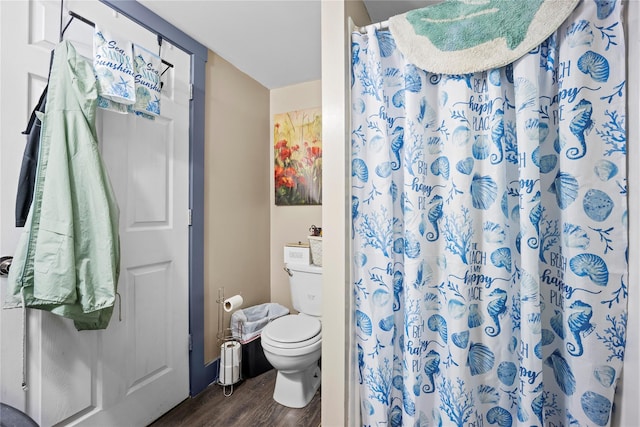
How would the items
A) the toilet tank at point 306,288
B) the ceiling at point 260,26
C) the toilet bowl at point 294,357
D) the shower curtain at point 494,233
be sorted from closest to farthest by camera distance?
the shower curtain at point 494,233, the ceiling at point 260,26, the toilet bowl at point 294,357, the toilet tank at point 306,288

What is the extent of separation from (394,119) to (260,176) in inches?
59.5

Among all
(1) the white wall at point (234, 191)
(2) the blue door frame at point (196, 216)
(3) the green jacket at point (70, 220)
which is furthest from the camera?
(1) the white wall at point (234, 191)

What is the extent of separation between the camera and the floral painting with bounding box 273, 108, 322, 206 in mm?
2297

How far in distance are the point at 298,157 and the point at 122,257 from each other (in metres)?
1.44

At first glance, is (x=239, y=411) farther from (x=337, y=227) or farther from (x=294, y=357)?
(x=337, y=227)

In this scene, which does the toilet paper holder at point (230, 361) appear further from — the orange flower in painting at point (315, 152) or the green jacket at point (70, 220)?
the orange flower in painting at point (315, 152)

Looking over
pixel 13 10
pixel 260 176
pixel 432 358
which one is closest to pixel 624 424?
pixel 432 358

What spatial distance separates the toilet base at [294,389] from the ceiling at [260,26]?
2.09 metres

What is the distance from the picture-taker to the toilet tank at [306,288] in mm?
2029

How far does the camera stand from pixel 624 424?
2.73 feet

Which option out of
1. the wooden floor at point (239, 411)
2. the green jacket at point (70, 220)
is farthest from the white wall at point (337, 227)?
the green jacket at point (70, 220)

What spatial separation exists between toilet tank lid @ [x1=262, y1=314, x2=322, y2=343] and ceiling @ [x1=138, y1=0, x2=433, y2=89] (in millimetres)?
1857

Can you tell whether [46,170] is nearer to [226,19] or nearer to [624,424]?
[226,19]

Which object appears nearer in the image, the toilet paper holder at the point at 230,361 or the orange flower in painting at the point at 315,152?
the toilet paper holder at the point at 230,361
